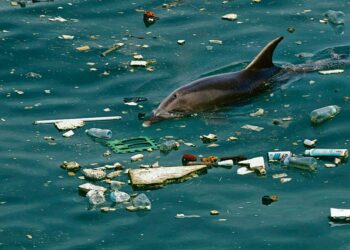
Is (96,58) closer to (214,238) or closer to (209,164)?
(209,164)

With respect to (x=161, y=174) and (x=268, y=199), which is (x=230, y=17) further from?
(x=268, y=199)

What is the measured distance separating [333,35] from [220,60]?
5.05ft

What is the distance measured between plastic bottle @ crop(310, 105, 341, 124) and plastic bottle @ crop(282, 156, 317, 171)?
0.93 m

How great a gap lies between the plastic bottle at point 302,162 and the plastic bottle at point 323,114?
0.93m

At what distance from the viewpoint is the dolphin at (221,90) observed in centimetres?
1109

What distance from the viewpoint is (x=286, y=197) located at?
955 centimetres

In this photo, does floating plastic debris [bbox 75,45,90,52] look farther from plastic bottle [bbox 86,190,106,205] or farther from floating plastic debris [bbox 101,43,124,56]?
plastic bottle [bbox 86,190,106,205]

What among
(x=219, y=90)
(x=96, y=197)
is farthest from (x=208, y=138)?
(x=96, y=197)

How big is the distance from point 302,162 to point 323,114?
3.54 feet

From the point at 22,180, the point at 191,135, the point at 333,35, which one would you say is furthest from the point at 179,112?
the point at 333,35

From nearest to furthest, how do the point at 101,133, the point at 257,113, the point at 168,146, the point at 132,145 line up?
the point at 168,146, the point at 132,145, the point at 101,133, the point at 257,113

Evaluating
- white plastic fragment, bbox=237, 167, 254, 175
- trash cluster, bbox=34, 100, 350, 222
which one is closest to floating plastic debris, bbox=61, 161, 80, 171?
trash cluster, bbox=34, 100, 350, 222

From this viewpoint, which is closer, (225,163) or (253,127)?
(225,163)

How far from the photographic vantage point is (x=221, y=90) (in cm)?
1130
